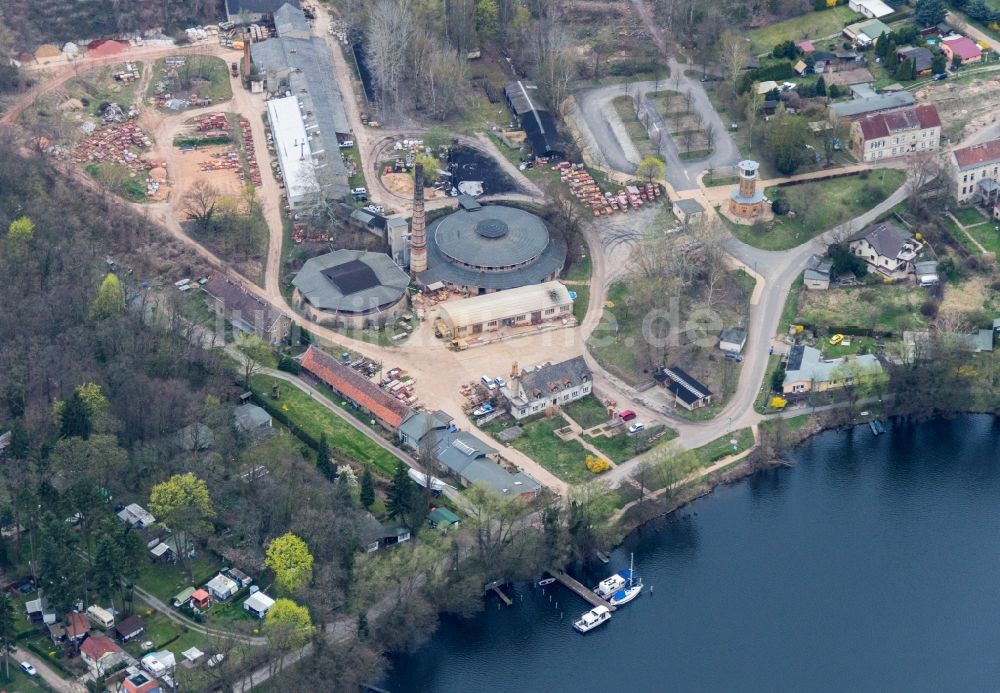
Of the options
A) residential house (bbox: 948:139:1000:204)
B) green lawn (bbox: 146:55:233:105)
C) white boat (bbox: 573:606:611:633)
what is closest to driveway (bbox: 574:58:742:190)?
residential house (bbox: 948:139:1000:204)

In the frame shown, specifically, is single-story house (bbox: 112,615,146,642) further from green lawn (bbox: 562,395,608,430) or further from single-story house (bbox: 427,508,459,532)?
green lawn (bbox: 562,395,608,430)

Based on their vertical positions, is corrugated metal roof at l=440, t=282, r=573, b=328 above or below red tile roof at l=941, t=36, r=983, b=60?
below

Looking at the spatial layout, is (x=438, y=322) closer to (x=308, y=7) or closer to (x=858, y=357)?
(x=858, y=357)

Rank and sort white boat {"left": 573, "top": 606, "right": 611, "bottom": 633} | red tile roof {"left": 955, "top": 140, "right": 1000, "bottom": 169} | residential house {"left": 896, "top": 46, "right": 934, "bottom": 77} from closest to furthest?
white boat {"left": 573, "top": 606, "right": 611, "bottom": 633} < red tile roof {"left": 955, "top": 140, "right": 1000, "bottom": 169} < residential house {"left": 896, "top": 46, "right": 934, "bottom": 77}

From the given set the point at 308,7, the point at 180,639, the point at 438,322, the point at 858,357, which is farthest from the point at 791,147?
the point at 180,639

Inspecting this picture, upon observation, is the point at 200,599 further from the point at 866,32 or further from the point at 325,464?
the point at 866,32

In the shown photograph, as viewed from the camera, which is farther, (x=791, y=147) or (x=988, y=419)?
(x=791, y=147)
